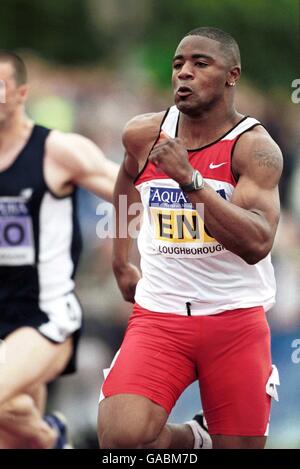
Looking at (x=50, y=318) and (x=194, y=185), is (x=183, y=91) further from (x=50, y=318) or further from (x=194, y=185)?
(x=50, y=318)

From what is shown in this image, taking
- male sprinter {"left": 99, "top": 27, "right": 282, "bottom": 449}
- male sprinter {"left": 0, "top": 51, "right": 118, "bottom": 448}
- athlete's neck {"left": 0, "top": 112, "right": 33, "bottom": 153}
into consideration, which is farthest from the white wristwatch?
athlete's neck {"left": 0, "top": 112, "right": 33, "bottom": 153}

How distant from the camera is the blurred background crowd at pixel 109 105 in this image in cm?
921

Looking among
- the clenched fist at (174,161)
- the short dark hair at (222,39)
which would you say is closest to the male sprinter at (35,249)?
the short dark hair at (222,39)

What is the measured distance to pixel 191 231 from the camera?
19.2ft

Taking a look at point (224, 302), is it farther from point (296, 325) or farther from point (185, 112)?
point (296, 325)

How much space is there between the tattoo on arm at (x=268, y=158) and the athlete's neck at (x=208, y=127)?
0.29 metres

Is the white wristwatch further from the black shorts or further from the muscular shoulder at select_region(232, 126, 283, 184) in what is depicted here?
the black shorts

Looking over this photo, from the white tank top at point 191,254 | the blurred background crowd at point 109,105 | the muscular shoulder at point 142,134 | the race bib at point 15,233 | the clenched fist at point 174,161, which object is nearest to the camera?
the clenched fist at point 174,161

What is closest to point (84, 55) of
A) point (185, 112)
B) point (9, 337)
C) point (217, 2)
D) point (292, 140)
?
point (217, 2)

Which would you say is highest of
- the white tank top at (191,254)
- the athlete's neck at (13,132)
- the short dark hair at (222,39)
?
the short dark hair at (222,39)

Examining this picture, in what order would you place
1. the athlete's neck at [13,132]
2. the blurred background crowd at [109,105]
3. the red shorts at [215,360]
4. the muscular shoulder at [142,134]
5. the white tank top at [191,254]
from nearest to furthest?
the white tank top at [191,254] → the red shorts at [215,360] → the muscular shoulder at [142,134] → the athlete's neck at [13,132] → the blurred background crowd at [109,105]

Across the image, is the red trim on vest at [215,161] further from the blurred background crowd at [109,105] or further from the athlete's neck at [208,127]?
the blurred background crowd at [109,105]

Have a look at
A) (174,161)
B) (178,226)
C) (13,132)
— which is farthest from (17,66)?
(174,161)

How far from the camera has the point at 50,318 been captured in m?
7.84
